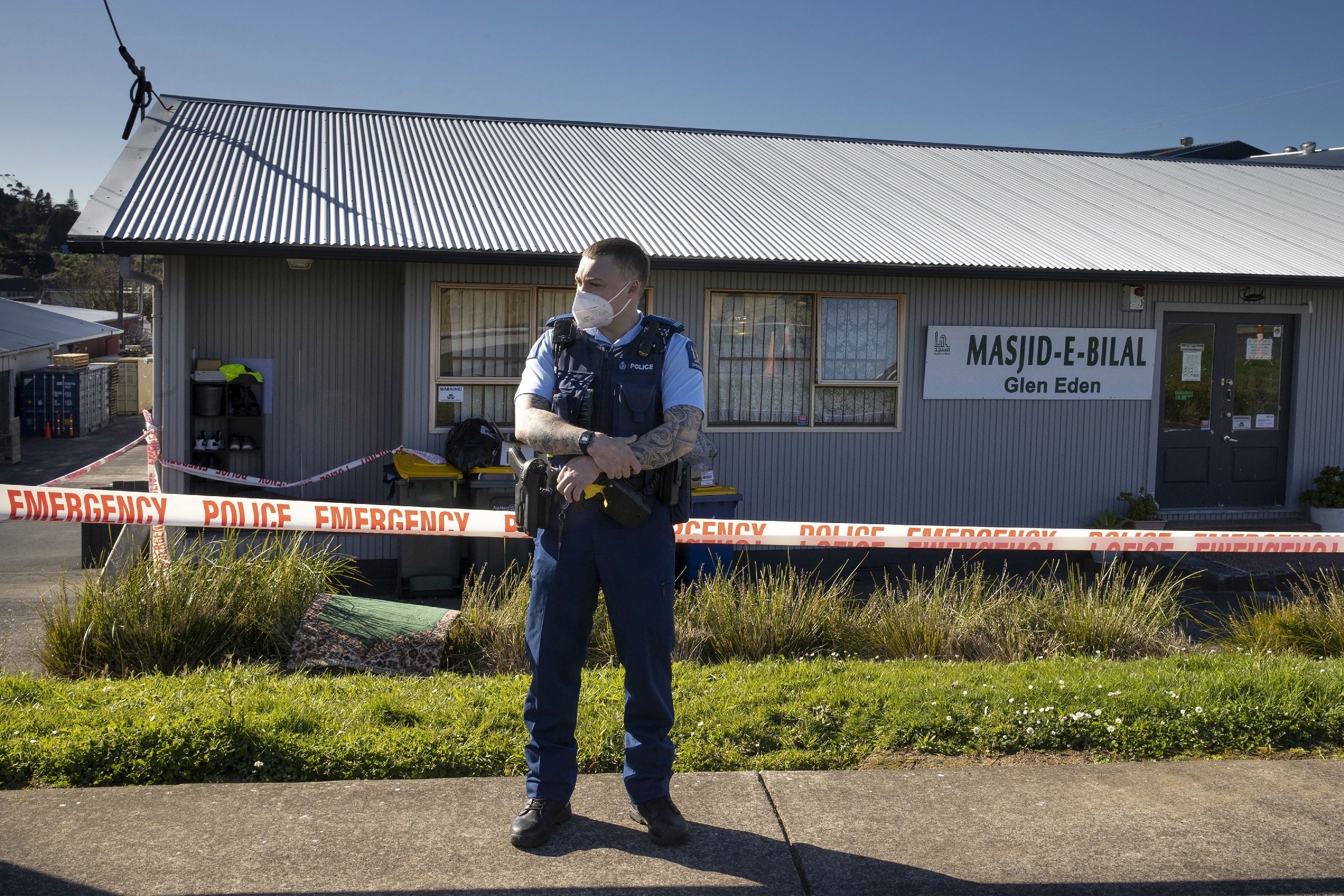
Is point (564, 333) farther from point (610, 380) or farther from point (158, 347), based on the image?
point (158, 347)

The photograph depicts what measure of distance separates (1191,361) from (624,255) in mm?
9353

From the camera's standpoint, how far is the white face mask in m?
3.62

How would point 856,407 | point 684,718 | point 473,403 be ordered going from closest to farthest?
point 684,718 < point 473,403 < point 856,407

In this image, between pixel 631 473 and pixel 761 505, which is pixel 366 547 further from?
pixel 631 473

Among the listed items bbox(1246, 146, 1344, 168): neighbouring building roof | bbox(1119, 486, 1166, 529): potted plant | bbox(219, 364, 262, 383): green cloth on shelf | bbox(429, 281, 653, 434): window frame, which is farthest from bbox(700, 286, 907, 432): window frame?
bbox(1246, 146, 1344, 168): neighbouring building roof

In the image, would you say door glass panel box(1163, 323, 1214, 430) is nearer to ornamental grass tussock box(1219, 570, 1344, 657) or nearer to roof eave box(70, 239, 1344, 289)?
roof eave box(70, 239, 1344, 289)

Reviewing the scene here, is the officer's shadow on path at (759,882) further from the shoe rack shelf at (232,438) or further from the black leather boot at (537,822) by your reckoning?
the shoe rack shelf at (232,438)

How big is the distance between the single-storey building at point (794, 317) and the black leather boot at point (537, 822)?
6.09 meters

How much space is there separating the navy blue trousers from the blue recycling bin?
4.24 metres

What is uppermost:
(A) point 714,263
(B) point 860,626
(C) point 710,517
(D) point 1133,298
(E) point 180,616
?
(A) point 714,263

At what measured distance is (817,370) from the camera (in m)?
10.3

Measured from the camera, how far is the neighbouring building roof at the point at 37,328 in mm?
20969

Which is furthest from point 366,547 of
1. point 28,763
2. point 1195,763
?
point 1195,763

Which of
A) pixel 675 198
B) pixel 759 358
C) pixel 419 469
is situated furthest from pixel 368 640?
pixel 675 198
